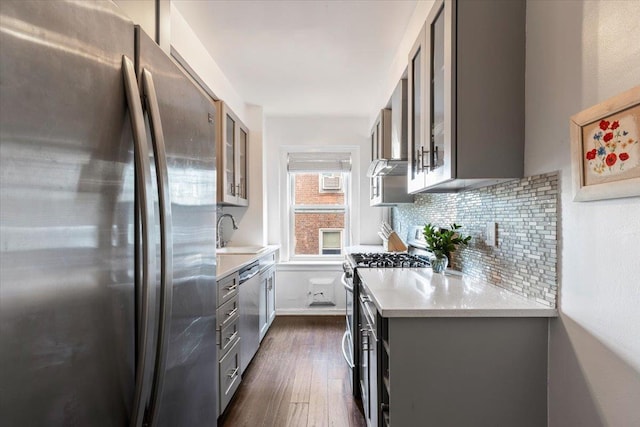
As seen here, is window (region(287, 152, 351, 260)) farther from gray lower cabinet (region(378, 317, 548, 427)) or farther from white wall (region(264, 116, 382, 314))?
gray lower cabinet (region(378, 317, 548, 427))

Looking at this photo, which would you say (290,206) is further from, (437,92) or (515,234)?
Result: (515,234)

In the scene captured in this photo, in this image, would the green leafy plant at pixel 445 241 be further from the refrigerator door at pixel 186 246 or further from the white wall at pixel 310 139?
the white wall at pixel 310 139

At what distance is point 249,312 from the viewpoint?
2.75 metres

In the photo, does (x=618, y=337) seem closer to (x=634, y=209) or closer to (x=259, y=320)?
(x=634, y=209)

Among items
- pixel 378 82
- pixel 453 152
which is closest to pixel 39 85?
pixel 453 152

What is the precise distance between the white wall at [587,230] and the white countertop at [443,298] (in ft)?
0.56

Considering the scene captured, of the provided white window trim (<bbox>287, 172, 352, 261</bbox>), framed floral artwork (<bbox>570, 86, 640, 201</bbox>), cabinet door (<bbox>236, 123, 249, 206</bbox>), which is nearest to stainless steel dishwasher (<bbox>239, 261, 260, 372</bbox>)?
cabinet door (<bbox>236, 123, 249, 206</bbox>)

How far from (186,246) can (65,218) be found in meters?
0.49

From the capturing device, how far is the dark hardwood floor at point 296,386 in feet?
7.07

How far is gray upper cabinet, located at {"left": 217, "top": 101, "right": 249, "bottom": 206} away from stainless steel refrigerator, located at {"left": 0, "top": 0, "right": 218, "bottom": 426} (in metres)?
2.16

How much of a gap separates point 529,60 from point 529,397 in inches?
50.3

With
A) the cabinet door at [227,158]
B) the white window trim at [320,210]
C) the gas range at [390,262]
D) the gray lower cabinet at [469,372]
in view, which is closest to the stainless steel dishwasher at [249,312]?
the cabinet door at [227,158]

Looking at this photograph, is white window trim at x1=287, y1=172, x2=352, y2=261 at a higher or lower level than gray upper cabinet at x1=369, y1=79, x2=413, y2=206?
lower

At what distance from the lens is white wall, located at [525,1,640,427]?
3.01 feet
